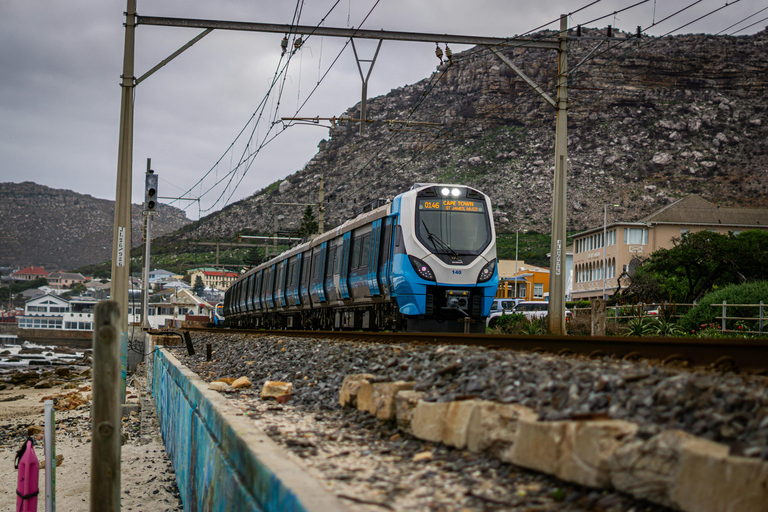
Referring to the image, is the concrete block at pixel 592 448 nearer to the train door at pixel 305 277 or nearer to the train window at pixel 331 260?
the train window at pixel 331 260

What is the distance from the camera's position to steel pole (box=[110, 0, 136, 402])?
15.0 metres

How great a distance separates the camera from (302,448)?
472 cm

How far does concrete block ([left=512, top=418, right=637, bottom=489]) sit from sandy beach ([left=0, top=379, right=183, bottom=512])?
694 centimetres

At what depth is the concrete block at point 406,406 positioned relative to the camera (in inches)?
197

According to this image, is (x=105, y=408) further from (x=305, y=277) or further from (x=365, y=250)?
(x=305, y=277)

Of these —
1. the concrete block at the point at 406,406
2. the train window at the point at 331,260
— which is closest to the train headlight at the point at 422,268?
the train window at the point at 331,260

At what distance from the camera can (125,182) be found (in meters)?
15.6

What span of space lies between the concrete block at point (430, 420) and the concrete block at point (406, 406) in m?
0.16

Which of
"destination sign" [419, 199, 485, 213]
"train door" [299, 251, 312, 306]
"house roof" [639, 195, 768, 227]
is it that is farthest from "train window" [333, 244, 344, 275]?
"house roof" [639, 195, 768, 227]

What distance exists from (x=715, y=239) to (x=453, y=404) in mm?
34565

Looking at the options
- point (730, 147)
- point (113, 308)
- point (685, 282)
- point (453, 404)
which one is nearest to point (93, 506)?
point (113, 308)

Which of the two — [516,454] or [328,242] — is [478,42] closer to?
[328,242]

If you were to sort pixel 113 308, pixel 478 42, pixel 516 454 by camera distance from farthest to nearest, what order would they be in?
pixel 478 42, pixel 113 308, pixel 516 454

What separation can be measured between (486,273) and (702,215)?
8077 centimetres
